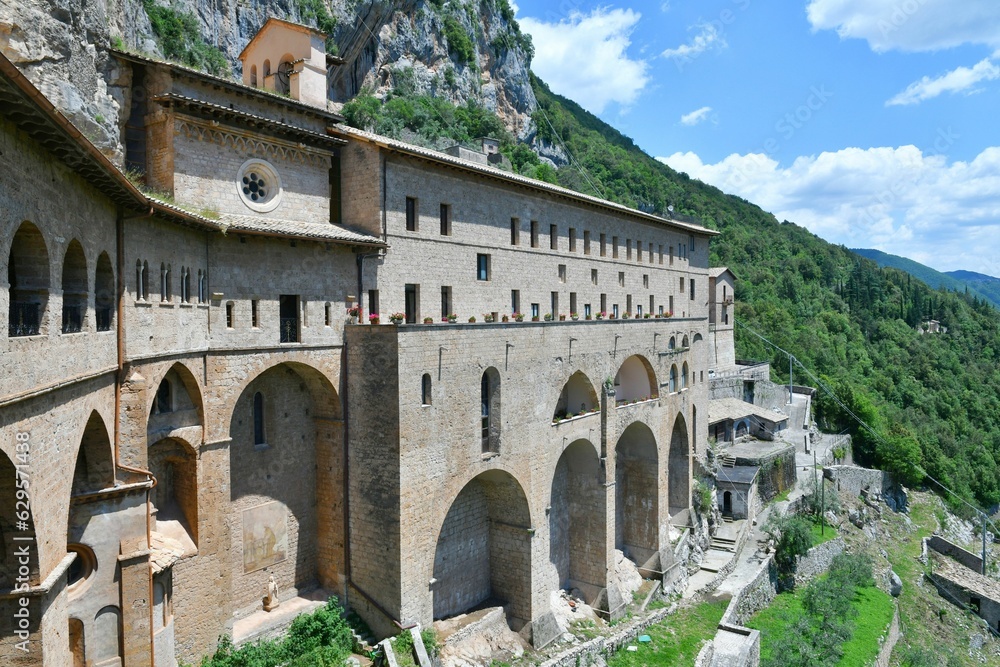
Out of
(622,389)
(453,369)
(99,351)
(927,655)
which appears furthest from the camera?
(622,389)

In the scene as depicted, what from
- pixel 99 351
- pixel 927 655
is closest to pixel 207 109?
pixel 99 351

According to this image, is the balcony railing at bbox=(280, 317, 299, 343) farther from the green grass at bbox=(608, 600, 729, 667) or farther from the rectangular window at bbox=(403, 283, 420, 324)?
the green grass at bbox=(608, 600, 729, 667)

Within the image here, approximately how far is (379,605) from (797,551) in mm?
26987

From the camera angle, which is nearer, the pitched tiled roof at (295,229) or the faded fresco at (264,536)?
the pitched tiled roof at (295,229)

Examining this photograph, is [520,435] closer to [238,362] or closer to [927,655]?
[238,362]

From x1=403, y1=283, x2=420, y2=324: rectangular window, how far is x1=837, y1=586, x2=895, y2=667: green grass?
79.5 ft

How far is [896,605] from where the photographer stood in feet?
126

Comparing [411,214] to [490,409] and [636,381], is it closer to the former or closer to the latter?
[490,409]

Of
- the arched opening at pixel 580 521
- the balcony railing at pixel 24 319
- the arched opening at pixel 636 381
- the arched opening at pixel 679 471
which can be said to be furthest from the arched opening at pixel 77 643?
the arched opening at pixel 679 471

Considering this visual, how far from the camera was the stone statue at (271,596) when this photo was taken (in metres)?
19.9

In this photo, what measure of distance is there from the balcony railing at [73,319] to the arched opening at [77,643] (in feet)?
18.1

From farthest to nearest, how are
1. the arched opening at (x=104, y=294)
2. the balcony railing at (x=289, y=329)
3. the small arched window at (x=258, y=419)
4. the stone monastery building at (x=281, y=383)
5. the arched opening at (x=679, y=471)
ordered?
the arched opening at (x=679, y=471) < the small arched window at (x=258, y=419) < the balcony railing at (x=289, y=329) < the arched opening at (x=104, y=294) < the stone monastery building at (x=281, y=383)

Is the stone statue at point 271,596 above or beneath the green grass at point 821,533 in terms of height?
above

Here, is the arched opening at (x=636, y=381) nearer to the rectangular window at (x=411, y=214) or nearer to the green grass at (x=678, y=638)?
the green grass at (x=678, y=638)
